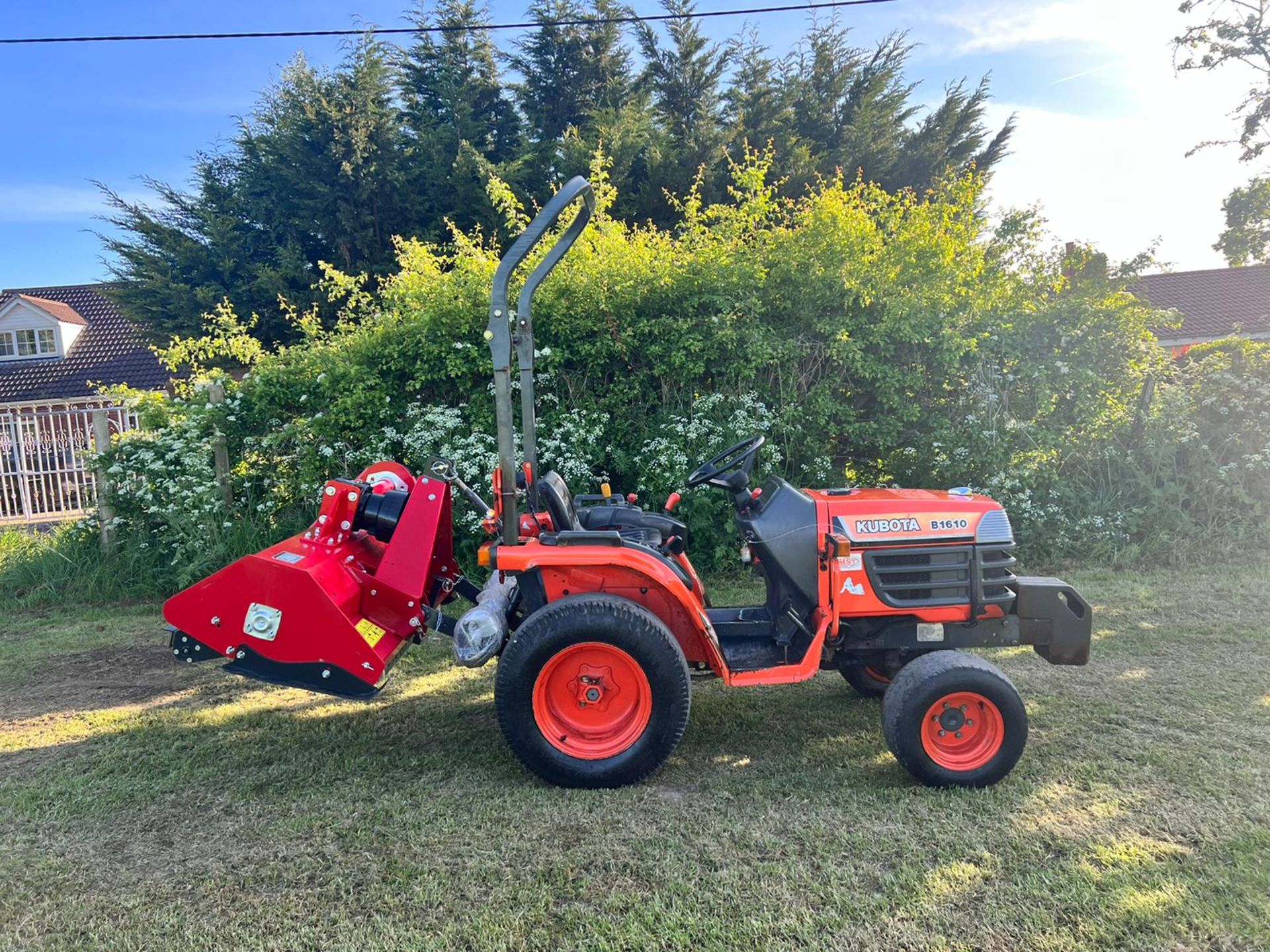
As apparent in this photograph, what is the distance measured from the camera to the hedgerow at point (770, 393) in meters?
6.07

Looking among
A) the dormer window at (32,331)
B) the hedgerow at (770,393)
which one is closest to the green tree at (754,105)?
the hedgerow at (770,393)

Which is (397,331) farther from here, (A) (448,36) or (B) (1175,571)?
(A) (448,36)

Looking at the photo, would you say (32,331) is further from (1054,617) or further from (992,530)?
(1054,617)

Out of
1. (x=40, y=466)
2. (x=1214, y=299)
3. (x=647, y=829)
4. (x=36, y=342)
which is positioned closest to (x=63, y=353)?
(x=36, y=342)

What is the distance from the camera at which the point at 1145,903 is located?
2199 millimetres

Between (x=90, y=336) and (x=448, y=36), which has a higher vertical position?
(x=448, y=36)

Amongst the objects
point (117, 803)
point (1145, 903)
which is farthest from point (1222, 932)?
point (117, 803)

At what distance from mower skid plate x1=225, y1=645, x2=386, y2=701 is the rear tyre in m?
1.98

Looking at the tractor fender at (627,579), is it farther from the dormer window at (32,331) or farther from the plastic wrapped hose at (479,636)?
the dormer window at (32,331)

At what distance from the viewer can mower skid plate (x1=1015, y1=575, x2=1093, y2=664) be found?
10.5ft

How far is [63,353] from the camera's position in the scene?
20.2 meters

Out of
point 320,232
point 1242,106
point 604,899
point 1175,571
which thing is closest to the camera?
point 604,899

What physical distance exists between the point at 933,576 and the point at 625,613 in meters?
1.23

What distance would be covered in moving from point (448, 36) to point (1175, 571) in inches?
600
